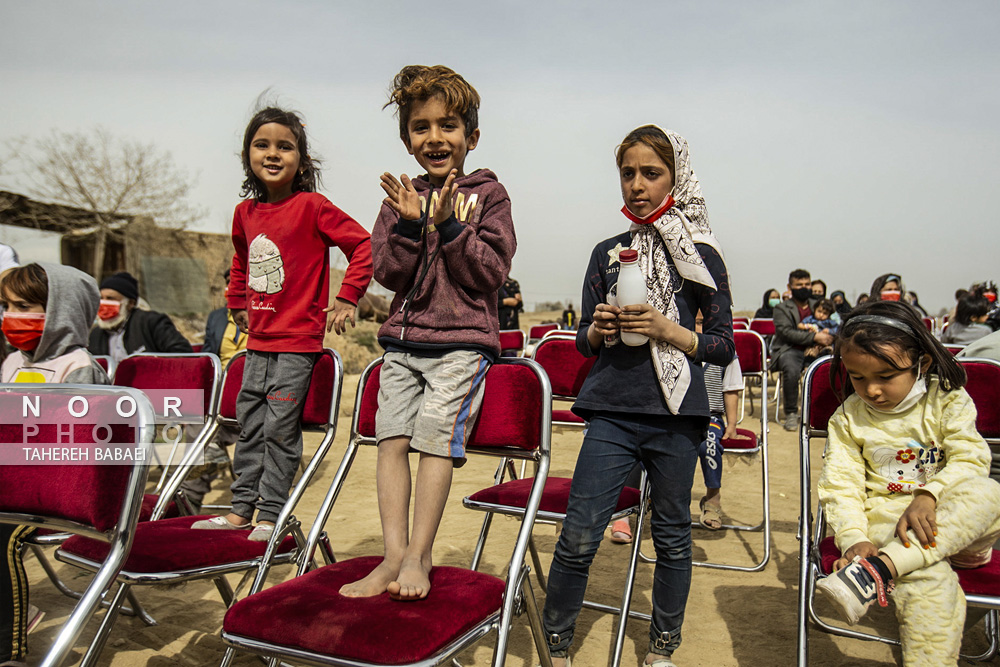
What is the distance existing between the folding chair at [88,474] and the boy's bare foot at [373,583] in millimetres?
549

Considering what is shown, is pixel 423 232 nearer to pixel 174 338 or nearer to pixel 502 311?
pixel 174 338

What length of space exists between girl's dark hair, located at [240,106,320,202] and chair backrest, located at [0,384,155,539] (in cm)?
153

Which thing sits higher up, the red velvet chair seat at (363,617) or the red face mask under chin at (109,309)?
the red face mask under chin at (109,309)

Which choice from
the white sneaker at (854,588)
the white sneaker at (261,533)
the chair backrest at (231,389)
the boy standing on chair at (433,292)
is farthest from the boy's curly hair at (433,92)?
the white sneaker at (854,588)

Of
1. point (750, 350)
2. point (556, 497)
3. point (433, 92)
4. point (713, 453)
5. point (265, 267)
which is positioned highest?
point (433, 92)

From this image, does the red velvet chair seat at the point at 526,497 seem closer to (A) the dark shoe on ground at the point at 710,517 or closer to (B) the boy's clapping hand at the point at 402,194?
(B) the boy's clapping hand at the point at 402,194

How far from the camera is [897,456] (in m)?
2.27

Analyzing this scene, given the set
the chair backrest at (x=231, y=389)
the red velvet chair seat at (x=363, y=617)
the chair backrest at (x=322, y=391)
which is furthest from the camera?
the chair backrest at (x=231, y=389)

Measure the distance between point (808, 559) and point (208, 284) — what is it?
851 inches

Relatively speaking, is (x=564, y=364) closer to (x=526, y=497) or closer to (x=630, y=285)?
(x=526, y=497)

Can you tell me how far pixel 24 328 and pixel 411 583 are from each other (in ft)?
6.86

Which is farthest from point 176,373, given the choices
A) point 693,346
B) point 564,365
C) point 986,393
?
point 986,393

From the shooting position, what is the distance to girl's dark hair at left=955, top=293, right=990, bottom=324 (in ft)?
22.7

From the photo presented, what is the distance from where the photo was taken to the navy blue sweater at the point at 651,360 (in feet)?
7.67
